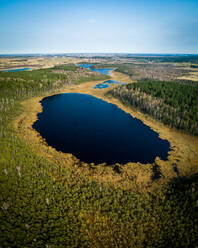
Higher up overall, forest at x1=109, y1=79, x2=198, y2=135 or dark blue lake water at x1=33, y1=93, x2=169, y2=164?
forest at x1=109, y1=79, x2=198, y2=135

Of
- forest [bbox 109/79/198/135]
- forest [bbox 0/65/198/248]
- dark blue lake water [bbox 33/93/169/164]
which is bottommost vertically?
forest [bbox 0/65/198/248]

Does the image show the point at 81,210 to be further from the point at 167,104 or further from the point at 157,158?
the point at 167,104

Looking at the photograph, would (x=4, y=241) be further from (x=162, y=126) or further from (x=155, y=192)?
(x=162, y=126)

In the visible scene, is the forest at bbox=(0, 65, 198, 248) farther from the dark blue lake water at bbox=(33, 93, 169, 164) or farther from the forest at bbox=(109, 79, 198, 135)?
the forest at bbox=(109, 79, 198, 135)

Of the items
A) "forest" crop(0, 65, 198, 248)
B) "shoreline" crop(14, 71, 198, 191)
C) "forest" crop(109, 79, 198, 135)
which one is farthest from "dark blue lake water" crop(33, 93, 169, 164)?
"forest" crop(109, 79, 198, 135)

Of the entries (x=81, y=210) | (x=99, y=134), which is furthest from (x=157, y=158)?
(x=81, y=210)

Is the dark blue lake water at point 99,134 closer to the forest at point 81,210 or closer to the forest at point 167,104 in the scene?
the forest at point 81,210

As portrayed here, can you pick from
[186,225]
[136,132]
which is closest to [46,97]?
[136,132]

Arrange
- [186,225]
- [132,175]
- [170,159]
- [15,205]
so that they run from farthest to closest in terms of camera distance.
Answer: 1. [170,159]
2. [132,175]
3. [15,205]
4. [186,225]
